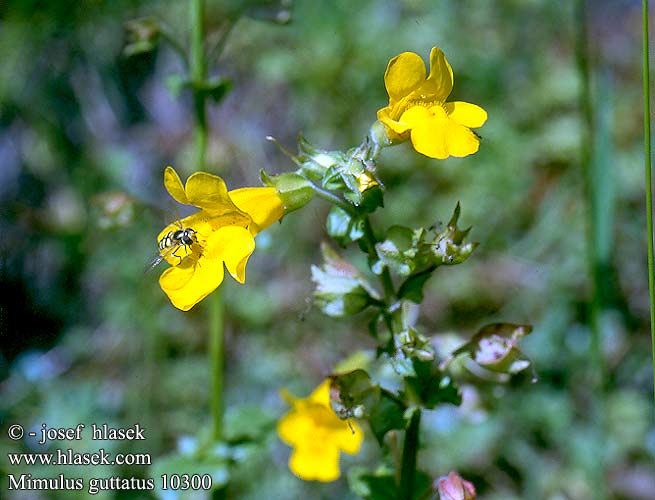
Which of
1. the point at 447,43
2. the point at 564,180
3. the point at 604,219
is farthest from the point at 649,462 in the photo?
the point at 447,43

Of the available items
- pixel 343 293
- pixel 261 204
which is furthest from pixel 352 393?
pixel 261 204

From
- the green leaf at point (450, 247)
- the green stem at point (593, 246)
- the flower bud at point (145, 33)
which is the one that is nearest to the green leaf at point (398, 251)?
the green leaf at point (450, 247)

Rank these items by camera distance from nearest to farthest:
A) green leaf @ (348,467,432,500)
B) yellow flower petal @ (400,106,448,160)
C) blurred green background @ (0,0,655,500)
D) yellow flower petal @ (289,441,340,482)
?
yellow flower petal @ (400,106,448,160)
green leaf @ (348,467,432,500)
yellow flower petal @ (289,441,340,482)
blurred green background @ (0,0,655,500)

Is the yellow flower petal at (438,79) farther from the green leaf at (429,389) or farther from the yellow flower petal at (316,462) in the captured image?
the yellow flower petal at (316,462)

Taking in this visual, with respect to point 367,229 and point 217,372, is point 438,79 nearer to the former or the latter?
point 367,229

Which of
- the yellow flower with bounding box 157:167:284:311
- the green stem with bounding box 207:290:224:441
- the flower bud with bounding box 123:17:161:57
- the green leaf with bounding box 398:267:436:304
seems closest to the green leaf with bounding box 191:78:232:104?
the flower bud with bounding box 123:17:161:57

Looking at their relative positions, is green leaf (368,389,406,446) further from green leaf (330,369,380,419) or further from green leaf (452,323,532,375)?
green leaf (452,323,532,375)

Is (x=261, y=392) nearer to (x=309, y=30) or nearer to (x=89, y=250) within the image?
(x=89, y=250)
